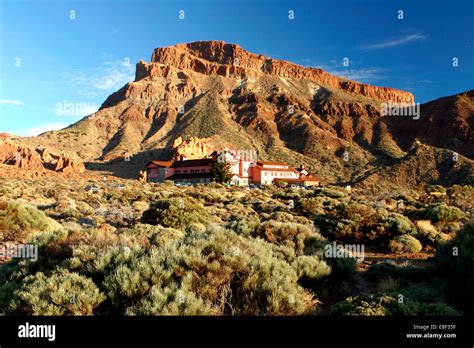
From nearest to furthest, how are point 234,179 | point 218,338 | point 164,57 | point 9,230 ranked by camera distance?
point 218,338 < point 9,230 < point 234,179 < point 164,57

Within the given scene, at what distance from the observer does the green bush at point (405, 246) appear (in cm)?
1173

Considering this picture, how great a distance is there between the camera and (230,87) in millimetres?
133250

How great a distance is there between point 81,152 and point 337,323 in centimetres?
10074

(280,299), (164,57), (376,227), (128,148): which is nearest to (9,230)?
(280,299)

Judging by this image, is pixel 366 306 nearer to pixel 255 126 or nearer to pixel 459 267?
pixel 459 267

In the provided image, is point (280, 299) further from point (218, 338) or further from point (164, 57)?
point (164, 57)

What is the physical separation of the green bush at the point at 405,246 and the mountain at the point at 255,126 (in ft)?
195

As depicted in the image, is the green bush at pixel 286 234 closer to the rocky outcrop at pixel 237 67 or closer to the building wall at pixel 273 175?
the building wall at pixel 273 175

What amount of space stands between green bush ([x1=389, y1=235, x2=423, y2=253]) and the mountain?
59.6 metres

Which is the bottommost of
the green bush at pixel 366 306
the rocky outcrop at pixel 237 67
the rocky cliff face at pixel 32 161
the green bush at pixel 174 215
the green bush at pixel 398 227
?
the green bush at pixel 366 306

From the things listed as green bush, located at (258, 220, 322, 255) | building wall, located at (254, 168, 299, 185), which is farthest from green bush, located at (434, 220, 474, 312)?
building wall, located at (254, 168, 299, 185)

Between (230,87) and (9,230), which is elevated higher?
(230,87)

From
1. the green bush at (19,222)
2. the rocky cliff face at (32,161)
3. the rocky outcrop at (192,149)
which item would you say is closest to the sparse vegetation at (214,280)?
the green bush at (19,222)

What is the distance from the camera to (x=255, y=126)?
105250 millimetres
